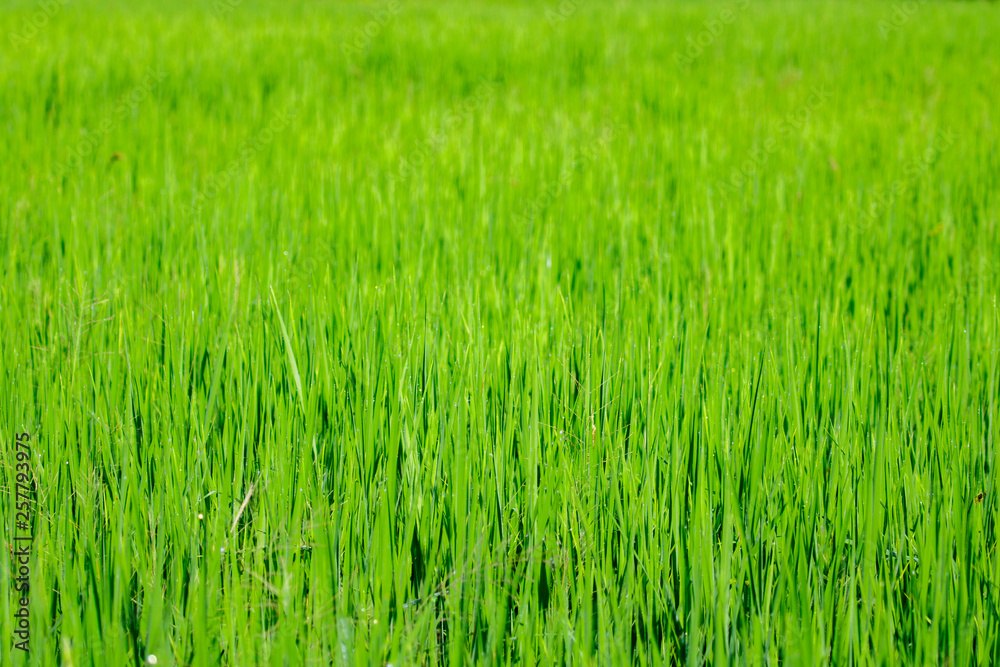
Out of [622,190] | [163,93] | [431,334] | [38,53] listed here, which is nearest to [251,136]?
[163,93]

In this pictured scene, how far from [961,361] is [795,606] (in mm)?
733

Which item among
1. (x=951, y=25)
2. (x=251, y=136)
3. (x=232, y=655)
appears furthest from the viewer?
(x=951, y=25)

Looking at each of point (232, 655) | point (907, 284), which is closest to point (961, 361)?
point (907, 284)

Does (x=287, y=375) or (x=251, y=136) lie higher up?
(x=251, y=136)

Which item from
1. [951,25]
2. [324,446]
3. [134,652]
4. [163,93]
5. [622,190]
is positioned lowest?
[134,652]

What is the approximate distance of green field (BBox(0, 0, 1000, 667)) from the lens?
31.7 inches

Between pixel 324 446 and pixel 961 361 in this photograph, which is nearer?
pixel 324 446

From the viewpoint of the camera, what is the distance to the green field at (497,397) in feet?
2.64

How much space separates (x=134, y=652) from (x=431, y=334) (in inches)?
25.8

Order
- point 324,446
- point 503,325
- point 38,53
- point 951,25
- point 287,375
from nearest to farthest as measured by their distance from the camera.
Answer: point 324,446 → point 287,375 → point 503,325 → point 38,53 → point 951,25

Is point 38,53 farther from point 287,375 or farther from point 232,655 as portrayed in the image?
point 232,655

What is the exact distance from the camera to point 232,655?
753 millimetres

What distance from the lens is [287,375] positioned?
1.17 meters

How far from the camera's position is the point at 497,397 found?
3.80ft
